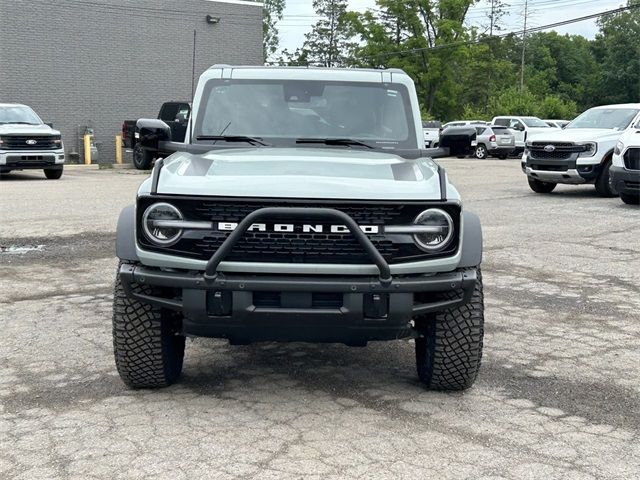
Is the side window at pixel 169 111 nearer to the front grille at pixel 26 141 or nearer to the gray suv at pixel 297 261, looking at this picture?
the front grille at pixel 26 141

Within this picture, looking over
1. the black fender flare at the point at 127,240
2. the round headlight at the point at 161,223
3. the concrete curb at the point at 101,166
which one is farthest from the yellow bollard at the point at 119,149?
the round headlight at the point at 161,223

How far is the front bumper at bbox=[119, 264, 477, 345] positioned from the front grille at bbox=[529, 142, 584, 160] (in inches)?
491

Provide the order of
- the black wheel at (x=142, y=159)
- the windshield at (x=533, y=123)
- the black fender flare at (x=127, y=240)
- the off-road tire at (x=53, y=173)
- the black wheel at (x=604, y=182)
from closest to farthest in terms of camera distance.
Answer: the black fender flare at (x=127, y=240)
the black wheel at (x=604, y=182)
the off-road tire at (x=53, y=173)
the black wheel at (x=142, y=159)
the windshield at (x=533, y=123)

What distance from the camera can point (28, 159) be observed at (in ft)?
66.0

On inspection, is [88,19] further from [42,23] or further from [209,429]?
[209,429]

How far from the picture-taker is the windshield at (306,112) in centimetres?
545

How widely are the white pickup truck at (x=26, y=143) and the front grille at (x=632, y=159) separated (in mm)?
13400

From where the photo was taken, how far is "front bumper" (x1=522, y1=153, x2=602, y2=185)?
51.9 feet

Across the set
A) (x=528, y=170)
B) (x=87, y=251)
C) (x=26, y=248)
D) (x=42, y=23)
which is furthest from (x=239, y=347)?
(x=42, y=23)

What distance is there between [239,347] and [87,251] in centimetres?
460

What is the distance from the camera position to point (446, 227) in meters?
4.22

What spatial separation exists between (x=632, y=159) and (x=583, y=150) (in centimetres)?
267

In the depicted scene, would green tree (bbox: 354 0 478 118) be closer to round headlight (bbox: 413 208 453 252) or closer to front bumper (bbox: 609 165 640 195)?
front bumper (bbox: 609 165 640 195)

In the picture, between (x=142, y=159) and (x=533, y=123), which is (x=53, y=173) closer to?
(x=142, y=159)
